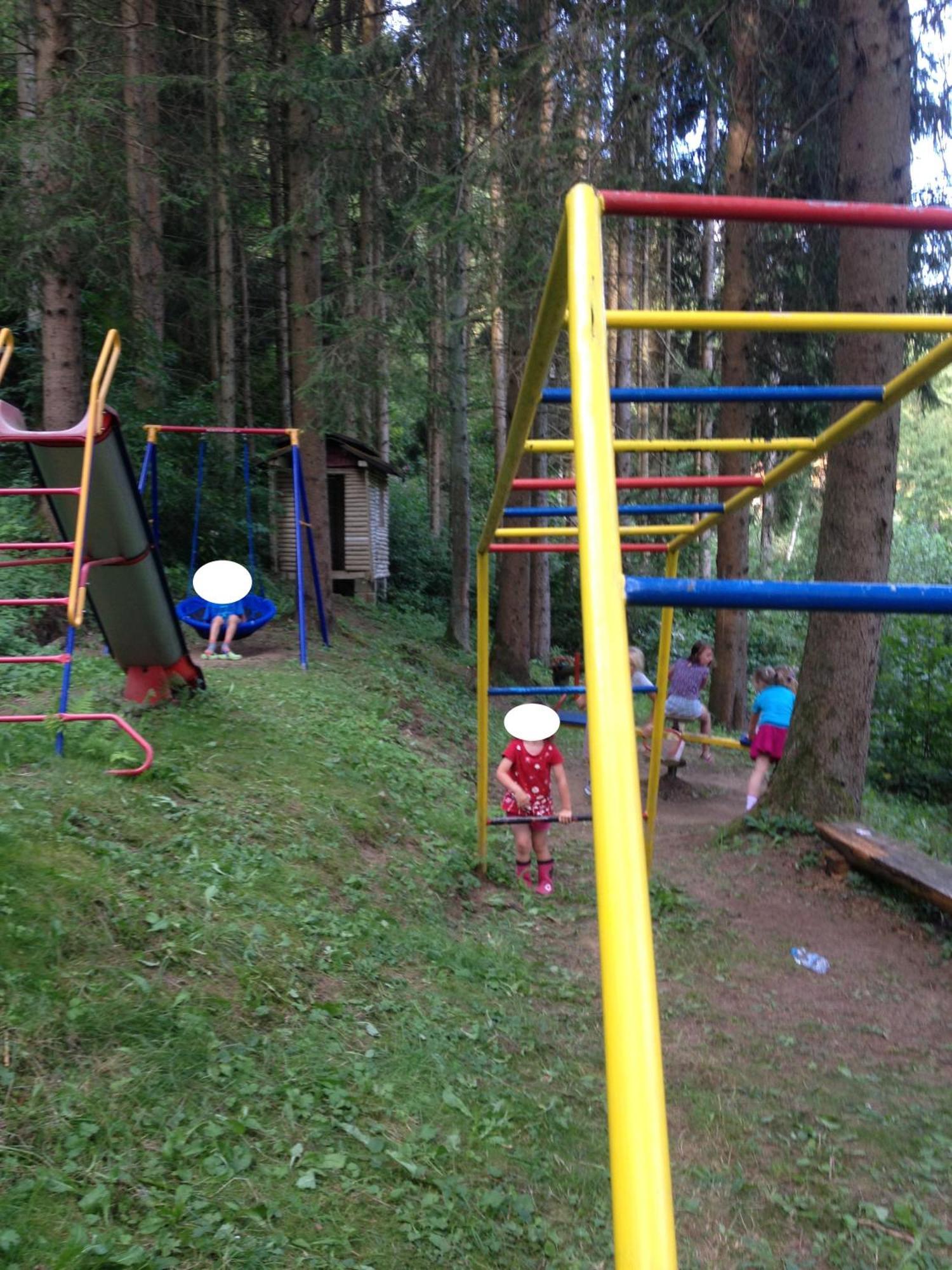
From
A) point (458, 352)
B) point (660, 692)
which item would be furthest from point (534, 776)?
point (458, 352)

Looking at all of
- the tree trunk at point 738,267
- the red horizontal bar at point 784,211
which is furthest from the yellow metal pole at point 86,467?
the tree trunk at point 738,267

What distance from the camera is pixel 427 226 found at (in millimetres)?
10688

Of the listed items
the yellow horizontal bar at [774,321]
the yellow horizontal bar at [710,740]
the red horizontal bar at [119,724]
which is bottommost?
the yellow horizontal bar at [710,740]

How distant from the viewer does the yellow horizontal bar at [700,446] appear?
3488 millimetres

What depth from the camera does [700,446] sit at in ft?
12.5

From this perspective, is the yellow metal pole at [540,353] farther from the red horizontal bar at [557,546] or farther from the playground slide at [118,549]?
the playground slide at [118,549]

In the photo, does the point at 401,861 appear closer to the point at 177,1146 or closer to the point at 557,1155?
the point at 557,1155

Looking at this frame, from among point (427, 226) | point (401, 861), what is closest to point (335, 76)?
point (427, 226)

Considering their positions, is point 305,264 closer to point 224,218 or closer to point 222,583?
point 224,218

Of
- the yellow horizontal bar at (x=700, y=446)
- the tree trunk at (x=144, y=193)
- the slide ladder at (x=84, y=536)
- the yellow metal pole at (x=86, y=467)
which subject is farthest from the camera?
the tree trunk at (x=144, y=193)

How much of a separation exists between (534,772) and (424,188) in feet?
20.4

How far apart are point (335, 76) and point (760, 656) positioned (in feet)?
65.1

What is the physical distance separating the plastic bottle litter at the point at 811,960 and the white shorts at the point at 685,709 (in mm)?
5127

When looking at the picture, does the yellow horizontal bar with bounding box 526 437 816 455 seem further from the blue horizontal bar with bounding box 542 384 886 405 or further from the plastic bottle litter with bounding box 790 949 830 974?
the plastic bottle litter with bounding box 790 949 830 974
